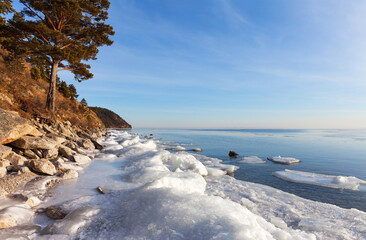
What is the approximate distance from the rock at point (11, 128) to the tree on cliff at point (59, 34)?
866 centimetres

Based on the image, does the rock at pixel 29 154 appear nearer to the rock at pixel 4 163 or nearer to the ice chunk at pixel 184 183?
the rock at pixel 4 163

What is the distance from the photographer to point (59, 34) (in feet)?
44.5

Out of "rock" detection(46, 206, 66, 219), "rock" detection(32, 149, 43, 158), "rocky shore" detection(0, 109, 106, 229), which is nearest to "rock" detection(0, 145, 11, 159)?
"rocky shore" detection(0, 109, 106, 229)

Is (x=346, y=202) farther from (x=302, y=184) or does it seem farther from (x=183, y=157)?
(x=183, y=157)

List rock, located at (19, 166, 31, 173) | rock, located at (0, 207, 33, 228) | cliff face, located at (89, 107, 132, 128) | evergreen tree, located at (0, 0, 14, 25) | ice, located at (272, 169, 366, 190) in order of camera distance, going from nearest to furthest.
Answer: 1. rock, located at (0, 207, 33, 228)
2. rock, located at (19, 166, 31, 173)
3. ice, located at (272, 169, 366, 190)
4. evergreen tree, located at (0, 0, 14, 25)
5. cliff face, located at (89, 107, 132, 128)

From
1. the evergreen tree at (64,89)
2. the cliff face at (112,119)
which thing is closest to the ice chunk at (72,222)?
the evergreen tree at (64,89)

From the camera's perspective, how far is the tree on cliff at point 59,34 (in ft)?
43.4

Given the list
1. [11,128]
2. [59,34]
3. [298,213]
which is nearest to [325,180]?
[298,213]

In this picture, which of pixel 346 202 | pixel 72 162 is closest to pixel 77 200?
pixel 72 162

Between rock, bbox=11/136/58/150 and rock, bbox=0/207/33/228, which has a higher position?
rock, bbox=11/136/58/150

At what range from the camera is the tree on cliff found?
43.4 feet

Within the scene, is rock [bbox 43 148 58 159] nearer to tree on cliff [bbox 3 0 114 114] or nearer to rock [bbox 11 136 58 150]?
rock [bbox 11 136 58 150]

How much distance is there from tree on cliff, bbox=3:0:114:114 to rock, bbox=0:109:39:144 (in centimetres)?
866

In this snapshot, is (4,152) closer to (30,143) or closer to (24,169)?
(24,169)
